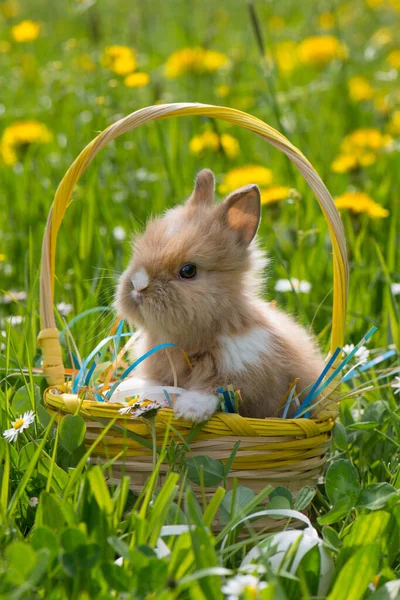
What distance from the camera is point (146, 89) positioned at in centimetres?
459

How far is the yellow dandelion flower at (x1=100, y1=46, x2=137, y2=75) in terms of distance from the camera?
10.8 ft

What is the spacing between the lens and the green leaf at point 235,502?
5.08ft

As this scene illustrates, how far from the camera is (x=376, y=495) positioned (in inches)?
65.1

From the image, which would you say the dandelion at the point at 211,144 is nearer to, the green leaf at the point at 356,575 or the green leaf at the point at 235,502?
the green leaf at the point at 235,502

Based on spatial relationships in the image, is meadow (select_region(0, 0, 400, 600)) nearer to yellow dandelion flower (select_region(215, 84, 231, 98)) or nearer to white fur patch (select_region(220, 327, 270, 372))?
yellow dandelion flower (select_region(215, 84, 231, 98))

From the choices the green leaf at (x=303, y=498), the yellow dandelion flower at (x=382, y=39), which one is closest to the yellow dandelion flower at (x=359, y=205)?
the green leaf at (x=303, y=498)

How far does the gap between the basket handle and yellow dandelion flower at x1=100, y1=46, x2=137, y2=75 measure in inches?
61.1

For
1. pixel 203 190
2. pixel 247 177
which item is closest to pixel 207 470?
pixel 203 190

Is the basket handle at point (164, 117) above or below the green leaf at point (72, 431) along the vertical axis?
above

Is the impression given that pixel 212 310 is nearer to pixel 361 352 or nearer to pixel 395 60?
pixel 361 352

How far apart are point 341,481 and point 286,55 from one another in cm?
381

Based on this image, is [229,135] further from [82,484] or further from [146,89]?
[82,484]

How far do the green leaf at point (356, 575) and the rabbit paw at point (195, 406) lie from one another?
42 cm

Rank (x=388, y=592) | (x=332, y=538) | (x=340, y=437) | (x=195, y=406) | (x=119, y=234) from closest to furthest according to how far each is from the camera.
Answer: (x=388, y=592), (x=332, y=538), (x=195, y=406), (x=340, y=437), (x=119, y=234)
